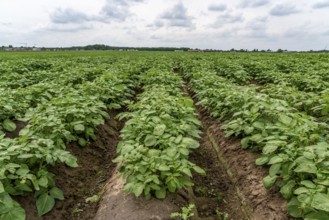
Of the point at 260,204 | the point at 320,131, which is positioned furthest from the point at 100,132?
the point at 320,131

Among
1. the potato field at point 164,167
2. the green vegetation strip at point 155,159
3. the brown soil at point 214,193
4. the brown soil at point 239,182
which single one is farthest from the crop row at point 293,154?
the green vegetation strip at point 155,159

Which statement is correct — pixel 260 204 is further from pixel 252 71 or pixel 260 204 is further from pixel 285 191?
pixel 252 71

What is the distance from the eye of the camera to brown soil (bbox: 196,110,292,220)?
296 cm

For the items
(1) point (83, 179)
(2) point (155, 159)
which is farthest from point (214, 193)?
Answer: (1) point (83, 179)

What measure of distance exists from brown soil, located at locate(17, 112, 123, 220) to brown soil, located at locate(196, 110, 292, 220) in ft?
4.74

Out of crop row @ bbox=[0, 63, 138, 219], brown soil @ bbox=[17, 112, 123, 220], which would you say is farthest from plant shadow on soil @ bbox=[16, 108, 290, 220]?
crop row @ bbox=[0, 63, 138, 219]

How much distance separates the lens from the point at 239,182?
369 cm

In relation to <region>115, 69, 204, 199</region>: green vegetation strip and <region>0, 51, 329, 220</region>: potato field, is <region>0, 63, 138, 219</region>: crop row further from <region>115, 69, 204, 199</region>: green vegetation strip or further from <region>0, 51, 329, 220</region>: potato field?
<region>115, 69, 204, 199</region>: green vegetation strip

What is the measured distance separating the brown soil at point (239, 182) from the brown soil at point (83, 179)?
145 cm

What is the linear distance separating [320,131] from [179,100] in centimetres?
224

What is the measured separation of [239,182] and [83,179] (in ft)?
6.76

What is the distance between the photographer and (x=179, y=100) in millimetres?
5027

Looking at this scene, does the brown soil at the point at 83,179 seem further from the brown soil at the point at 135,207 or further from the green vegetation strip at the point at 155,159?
the green vegetation strip at the point at 155,159

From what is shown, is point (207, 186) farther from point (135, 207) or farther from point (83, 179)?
point (83, 179)
